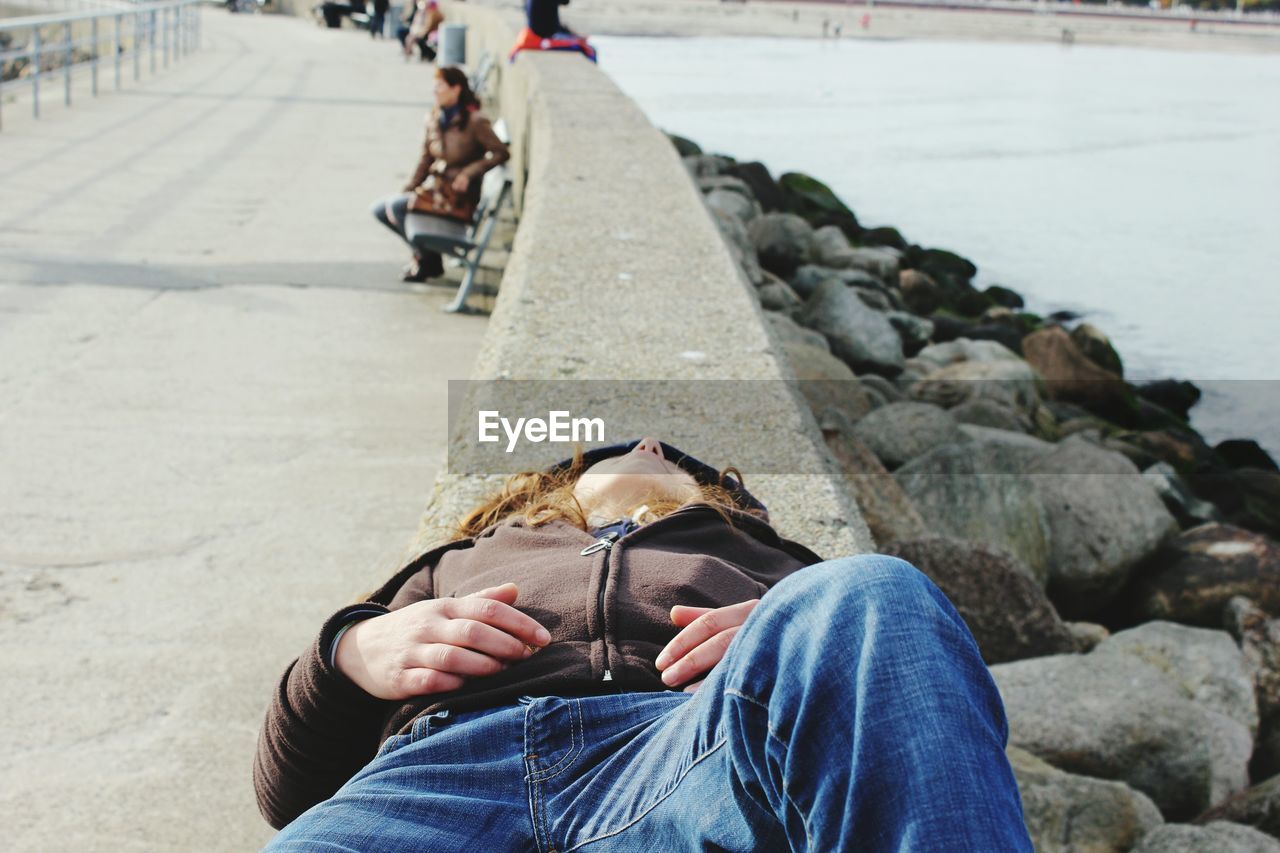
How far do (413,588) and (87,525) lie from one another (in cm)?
207

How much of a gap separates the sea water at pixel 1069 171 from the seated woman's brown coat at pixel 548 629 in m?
9.25

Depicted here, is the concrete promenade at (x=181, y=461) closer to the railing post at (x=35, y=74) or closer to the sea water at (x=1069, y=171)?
the railing post at (x=35, y=74)

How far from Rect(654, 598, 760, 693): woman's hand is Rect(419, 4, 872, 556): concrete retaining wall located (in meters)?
0.80

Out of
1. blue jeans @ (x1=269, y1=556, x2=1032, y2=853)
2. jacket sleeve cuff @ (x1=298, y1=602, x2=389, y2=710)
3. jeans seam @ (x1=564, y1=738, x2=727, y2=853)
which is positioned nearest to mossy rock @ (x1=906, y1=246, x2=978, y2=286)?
jacket sleeve cuff @ (x1=298, y1=602, x2=389, y2=710)

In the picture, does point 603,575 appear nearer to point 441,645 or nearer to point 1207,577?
point 441,645

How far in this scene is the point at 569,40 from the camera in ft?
34.8

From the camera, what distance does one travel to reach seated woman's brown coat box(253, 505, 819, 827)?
2.02m

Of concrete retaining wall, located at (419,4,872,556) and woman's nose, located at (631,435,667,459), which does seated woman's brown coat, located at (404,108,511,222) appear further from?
woman's nose, located at (631,435,667,459)

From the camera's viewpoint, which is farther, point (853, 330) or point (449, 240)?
point (853, 330)

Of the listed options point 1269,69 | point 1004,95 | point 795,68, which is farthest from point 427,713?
A: point 1269,69

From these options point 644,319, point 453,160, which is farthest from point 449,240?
point 644,319

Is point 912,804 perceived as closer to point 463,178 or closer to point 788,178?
point 463,178

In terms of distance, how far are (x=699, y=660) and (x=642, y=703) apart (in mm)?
115

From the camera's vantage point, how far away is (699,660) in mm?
1914
